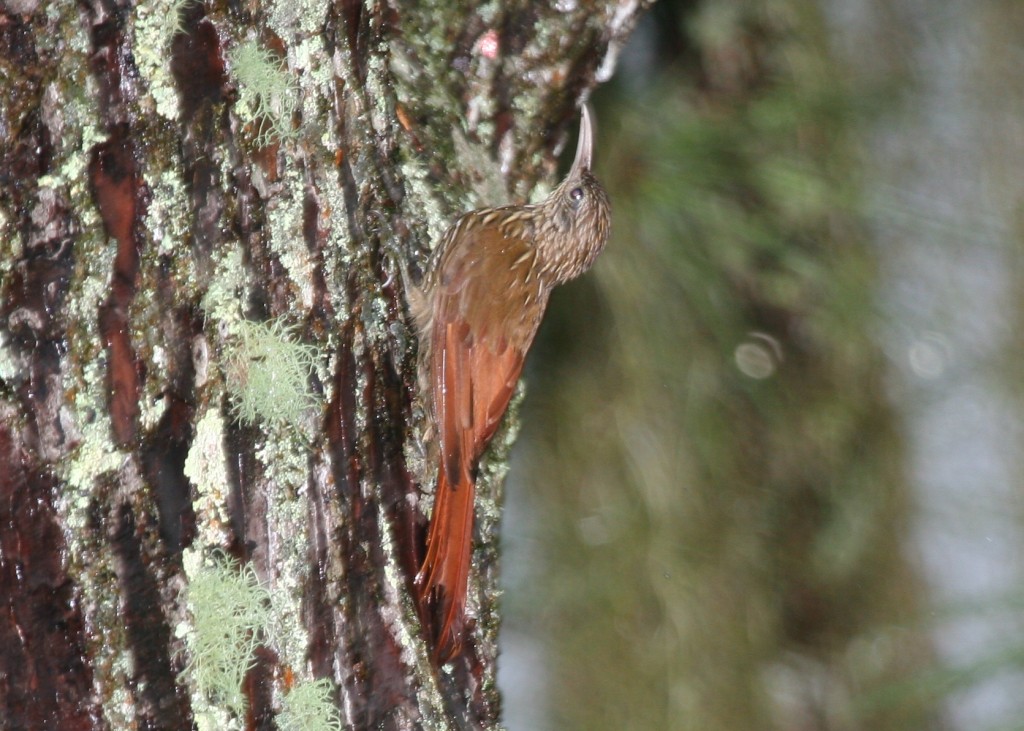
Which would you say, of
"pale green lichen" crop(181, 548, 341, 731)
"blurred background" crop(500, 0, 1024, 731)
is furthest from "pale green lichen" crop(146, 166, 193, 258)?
"blurred background" crop(500, 0, 1024, 731)

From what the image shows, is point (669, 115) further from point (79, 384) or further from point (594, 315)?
point (79, 384)

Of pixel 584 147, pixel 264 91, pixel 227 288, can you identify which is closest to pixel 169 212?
pixel 227 288

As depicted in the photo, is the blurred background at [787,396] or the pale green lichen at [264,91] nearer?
the pale green lichen at [264,91]

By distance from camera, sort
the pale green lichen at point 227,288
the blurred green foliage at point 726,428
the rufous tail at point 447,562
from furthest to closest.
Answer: the blurred green foliage at point 726,428
the rufous tail at point 447,562
the pale green lichen at point 227,288

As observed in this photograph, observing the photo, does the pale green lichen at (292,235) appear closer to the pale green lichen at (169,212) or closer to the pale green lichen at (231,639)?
the pale green lichen at (169,212)

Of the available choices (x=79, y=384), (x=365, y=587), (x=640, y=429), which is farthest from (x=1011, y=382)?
(x=79, y=384)

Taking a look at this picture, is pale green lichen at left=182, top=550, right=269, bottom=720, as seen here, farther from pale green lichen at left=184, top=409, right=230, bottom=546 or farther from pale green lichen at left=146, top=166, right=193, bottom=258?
pale green lichen at left=146, top=166, right=193, bottom=258

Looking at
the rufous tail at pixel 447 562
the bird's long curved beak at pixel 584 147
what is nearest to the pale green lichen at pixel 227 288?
the rufous tail at pixel 447 562
